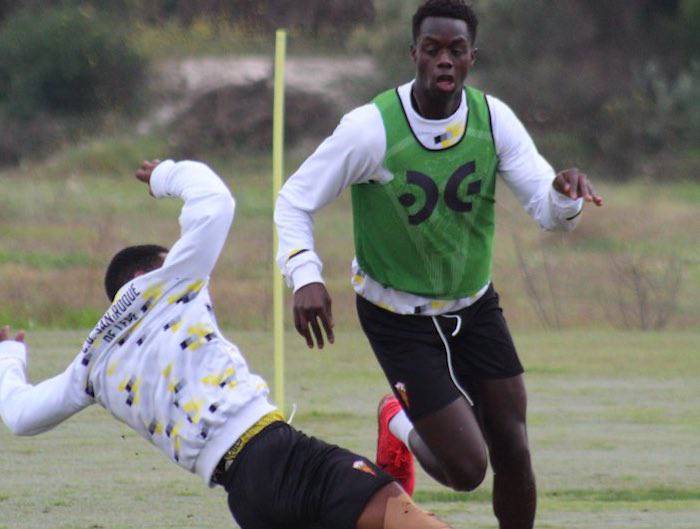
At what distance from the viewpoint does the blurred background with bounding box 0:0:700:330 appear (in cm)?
2167

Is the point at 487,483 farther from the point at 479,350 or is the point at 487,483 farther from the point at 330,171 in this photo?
the point at 330,171

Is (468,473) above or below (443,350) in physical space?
below

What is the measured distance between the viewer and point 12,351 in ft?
18.1

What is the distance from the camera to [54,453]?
9.42 meters

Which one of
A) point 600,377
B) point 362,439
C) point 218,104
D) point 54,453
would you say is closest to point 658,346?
point 600,377

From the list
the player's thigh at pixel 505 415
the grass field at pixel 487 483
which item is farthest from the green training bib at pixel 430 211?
the grass field at pixel 487 483

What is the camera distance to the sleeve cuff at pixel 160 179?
558cm

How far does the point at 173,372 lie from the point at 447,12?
184 centimetres

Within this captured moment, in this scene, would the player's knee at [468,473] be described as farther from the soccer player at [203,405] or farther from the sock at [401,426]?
the soccer player at [203,405]

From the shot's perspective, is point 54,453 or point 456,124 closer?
point 456,124

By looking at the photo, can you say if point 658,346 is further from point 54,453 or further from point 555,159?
point 555,159

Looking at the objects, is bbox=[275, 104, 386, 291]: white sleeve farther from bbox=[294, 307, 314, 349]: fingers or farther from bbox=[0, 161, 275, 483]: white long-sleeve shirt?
bbox=[0, 161, 275, 483]: white long-sleeve shirt

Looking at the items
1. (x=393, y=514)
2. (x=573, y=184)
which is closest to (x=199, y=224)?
(x=393, y=514)

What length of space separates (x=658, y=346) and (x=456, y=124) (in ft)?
29.9
